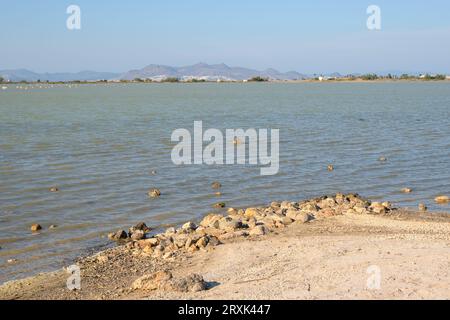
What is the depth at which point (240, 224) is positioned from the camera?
13172 millimetres

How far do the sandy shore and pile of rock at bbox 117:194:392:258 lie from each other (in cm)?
13

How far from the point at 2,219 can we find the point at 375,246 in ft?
28.7

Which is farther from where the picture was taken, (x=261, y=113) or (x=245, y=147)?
(x=261, y=113)

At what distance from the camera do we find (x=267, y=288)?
8.65 meters

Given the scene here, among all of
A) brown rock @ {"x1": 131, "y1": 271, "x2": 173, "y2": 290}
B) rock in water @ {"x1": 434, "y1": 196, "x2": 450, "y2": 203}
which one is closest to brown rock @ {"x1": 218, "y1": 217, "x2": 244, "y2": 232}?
brown rock @ {"x1": 131, "y1": 271, "x2": 173, "y2": 290}

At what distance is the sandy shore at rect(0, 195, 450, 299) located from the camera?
8.48 metres

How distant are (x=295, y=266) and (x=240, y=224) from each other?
3.43m

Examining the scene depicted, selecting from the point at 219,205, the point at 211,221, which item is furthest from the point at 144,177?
the point at 211,221

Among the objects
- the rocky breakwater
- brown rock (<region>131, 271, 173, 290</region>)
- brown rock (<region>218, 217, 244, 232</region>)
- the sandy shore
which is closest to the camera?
the sandy shore

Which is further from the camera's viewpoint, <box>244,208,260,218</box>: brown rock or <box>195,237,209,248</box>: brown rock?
<box>244,208,260,218</box>: brown rock

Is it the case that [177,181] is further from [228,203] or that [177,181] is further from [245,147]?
[245,147]

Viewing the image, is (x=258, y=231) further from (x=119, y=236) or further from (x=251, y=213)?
(x=119, y=236)

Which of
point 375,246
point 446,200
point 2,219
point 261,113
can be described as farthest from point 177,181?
point 261,113

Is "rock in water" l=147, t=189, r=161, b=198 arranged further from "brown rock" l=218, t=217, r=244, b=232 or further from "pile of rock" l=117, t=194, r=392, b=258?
"brown rock" l=218, t=217, r=244, b=232
